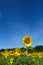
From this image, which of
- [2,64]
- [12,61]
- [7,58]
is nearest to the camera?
[12,61]

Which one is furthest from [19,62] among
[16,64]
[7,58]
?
[7,58]

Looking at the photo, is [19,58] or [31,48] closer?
[31,48]

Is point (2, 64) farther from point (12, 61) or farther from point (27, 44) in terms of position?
point (27, 44)

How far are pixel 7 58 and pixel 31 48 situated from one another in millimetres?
3578

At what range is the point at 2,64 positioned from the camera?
29.1 ft

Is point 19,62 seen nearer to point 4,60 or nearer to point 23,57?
point 23,57

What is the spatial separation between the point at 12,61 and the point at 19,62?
1.26 feet

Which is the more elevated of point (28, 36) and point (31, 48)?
point (28, 36)

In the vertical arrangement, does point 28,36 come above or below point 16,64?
above

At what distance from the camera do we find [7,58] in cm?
833

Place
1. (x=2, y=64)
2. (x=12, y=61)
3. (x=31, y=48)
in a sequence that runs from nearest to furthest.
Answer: (x=31, y=48)
(x=12, y=61)
(x=2, y=64)

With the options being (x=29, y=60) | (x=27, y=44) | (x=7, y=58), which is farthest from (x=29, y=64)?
(x=27, y=44)

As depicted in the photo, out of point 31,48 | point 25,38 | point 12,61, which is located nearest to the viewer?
point 31,48

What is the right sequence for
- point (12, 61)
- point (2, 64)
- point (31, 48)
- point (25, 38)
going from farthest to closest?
point (2, 64) → point (12, 61) → point (25, 38) → point (31, 48)
